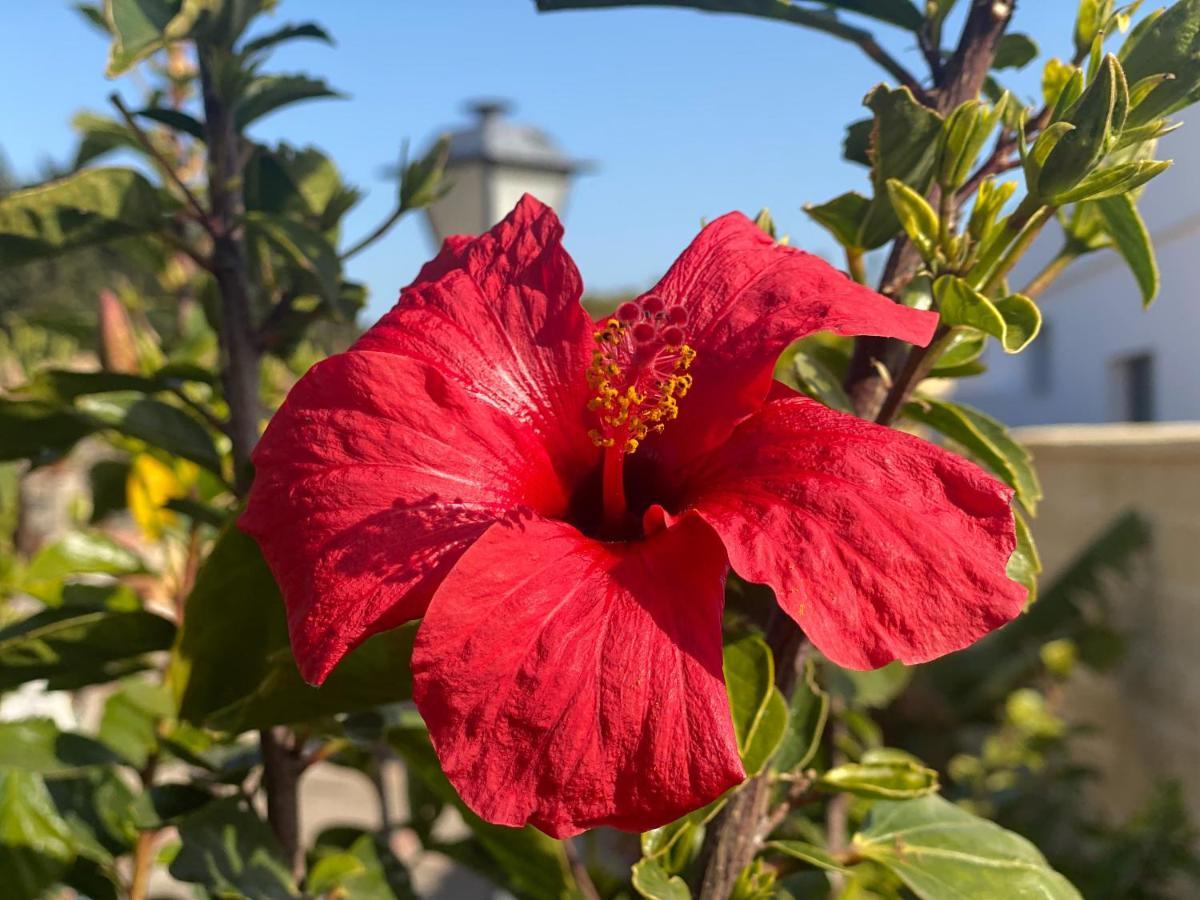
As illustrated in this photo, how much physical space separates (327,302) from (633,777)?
655 millimetres

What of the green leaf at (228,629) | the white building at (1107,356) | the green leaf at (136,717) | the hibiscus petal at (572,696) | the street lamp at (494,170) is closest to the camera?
the hibiscus petal at (572,696)

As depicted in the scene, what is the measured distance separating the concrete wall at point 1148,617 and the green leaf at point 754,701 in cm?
380

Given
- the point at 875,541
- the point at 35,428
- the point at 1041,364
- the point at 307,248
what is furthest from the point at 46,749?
the point at 1041,364

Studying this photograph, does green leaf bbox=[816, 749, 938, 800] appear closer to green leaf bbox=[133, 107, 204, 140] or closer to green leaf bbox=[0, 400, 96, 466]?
green leaf bbox=[0, 400, 96, 466]

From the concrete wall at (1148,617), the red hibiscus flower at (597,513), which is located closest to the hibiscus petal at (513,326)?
the red hibiscus flower at (597,513)

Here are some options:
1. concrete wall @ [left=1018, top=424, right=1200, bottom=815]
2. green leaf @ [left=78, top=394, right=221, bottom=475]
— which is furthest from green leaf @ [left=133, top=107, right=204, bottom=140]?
concrete wall @ [left=1018, top=424, right=1200, bottom=815]

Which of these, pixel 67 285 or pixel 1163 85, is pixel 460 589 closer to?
pixel 1163 85

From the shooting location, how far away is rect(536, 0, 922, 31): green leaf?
860 millimetres

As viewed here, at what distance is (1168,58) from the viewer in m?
0.66

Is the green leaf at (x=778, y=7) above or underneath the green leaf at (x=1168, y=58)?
above

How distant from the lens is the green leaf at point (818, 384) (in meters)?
0.74

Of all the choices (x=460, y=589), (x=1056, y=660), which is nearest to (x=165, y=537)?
(x=460, y=589)

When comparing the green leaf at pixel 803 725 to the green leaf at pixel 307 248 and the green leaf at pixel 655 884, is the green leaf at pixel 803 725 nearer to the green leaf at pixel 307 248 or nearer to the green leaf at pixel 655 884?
the green leaf at pixel 655 884

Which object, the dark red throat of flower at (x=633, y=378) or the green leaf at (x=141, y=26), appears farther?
the green leaf at (x=141, y=26)
